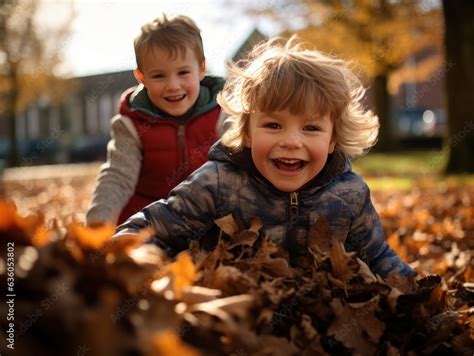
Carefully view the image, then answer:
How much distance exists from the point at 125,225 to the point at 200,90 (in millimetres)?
1706

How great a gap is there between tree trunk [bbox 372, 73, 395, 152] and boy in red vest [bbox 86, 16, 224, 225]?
18.5 meters

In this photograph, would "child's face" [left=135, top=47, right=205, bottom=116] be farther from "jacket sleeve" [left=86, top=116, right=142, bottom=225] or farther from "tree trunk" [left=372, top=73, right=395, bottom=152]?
"tree trunk" [left=372, top=73, right=395, bottom=152]

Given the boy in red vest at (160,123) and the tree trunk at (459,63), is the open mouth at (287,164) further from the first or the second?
the tree trunk at (459,63)

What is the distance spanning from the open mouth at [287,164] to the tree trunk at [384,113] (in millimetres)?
19554

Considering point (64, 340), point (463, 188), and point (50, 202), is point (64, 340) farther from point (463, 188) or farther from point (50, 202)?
point (50, 202)

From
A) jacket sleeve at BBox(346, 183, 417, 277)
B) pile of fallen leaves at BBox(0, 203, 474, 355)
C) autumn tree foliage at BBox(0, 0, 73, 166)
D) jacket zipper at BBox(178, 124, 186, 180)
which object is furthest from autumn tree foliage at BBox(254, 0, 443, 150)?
pile of fallen leaves at BBox(0, 203, 474, 355)

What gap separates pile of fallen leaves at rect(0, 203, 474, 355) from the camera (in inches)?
50.7

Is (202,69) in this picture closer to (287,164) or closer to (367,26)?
(287,164)

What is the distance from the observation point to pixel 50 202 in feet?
31.4

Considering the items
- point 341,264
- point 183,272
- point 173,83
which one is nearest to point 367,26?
point 173,83

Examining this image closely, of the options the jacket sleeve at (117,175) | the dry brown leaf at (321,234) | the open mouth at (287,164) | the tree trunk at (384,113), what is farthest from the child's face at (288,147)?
the tree trunk at (384,113)

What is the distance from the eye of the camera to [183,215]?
2.44 m

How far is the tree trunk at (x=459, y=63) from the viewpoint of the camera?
10.9 meters

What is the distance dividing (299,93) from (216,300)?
1.09 meters
